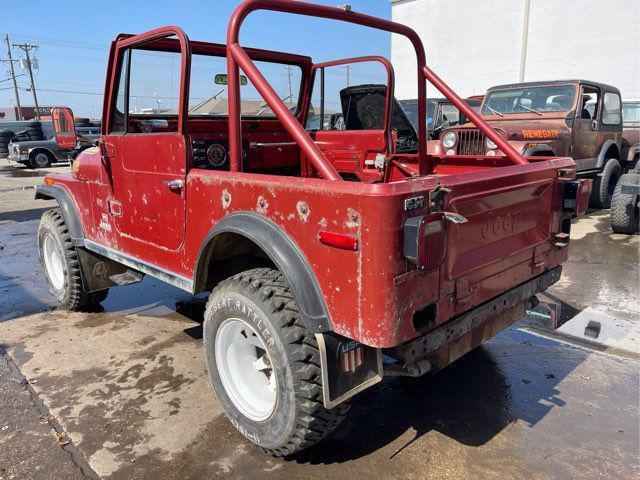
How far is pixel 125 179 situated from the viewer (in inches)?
131

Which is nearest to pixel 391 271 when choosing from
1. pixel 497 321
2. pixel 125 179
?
pixel 497 321

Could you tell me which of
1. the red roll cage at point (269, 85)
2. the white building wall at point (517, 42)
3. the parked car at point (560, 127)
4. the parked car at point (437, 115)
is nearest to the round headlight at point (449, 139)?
the parked car at point (560, 127)

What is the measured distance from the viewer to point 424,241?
1837mm

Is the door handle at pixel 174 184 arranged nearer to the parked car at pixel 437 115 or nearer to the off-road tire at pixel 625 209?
the off-road tire at pixel 625 209

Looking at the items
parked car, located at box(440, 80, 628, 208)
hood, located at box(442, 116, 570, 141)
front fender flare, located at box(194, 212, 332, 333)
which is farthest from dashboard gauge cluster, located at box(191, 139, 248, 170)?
hood, located at box(442, 116, 570, 141)

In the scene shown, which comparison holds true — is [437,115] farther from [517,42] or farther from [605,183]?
[517,42]

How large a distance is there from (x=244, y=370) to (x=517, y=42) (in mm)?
24072

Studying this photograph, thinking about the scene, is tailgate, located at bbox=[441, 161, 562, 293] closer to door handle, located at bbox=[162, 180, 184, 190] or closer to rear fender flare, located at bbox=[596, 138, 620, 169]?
door handle, located at bbox=[162, 180, 184, 190]

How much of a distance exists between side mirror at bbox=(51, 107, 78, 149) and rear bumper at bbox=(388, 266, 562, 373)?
2.98 m

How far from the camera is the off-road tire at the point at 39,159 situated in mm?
19286

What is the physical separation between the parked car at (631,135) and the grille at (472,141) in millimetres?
4300

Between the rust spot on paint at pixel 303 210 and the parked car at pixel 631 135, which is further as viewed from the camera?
the parked car at pixel 631 135

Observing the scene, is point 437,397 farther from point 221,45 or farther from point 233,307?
point 221,45

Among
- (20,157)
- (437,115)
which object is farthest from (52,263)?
(20,157)
